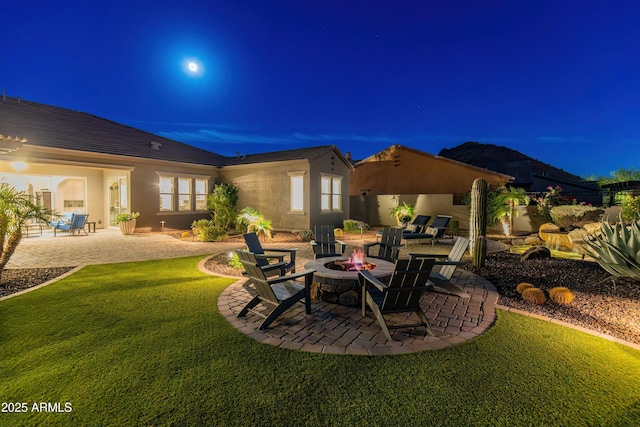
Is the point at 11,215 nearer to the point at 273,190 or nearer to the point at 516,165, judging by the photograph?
the point at 273,190

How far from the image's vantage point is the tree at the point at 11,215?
17.9 feet

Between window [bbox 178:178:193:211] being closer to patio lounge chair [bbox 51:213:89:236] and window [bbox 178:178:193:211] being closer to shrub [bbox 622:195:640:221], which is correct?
patio lounge chair [bbox 51:213:89:236]

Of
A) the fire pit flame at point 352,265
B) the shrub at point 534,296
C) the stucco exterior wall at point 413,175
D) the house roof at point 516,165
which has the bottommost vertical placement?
A: the shrub at point 534,296

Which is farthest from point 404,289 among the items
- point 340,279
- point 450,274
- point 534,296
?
point 534,296

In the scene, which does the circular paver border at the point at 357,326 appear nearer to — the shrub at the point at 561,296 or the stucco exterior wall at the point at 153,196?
the shrub at the point at 561,296

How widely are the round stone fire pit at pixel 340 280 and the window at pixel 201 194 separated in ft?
41.1

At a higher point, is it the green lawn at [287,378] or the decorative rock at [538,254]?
the decorative rock at [538,254]

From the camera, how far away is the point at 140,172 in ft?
45.2

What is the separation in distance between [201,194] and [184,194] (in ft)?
3.11

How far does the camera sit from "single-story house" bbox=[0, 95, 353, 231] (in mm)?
13172

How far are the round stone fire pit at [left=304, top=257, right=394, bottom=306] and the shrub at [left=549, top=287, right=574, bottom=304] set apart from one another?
2.53 meters

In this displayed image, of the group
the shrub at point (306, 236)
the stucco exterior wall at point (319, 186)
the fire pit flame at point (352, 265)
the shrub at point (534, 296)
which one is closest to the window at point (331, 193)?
the stucco exterior wall at point (319, 186)

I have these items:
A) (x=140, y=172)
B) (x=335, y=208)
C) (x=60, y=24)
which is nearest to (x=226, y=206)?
(x=140, y=172)

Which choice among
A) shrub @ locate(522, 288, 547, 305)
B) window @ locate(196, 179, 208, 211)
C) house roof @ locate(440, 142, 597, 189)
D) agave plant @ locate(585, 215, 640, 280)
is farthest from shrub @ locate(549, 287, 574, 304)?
house roof @ locate(440, 142, 597, 189)
